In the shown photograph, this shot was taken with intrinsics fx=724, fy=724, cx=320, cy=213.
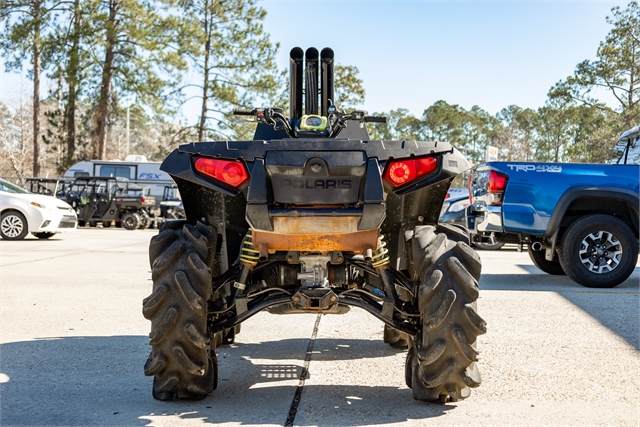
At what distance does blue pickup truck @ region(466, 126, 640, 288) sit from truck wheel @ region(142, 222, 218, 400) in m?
6.58

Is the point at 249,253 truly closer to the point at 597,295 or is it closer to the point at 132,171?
the point at 597,295

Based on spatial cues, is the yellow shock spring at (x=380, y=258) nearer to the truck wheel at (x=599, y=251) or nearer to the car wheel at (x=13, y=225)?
the truck wheel at (x=599, y=251)

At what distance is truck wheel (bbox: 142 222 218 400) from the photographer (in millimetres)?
3904

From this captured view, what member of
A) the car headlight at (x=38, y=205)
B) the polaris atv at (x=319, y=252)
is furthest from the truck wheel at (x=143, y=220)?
the polaris atv at (x=319, y=252)

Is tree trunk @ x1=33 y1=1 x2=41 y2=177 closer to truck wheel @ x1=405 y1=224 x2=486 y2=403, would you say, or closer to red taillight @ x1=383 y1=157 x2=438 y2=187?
red taillight @ x1=383 y1=157 x2=438 y2=187

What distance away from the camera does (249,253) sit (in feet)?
13.4

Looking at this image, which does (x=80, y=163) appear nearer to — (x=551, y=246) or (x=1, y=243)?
(x=1, y=243)

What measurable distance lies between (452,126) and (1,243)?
51.4m

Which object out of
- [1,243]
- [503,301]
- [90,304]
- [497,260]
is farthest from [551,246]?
[1,243]

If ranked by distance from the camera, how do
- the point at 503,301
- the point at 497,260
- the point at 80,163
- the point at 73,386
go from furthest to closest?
the point at 80,163
the point at 497,260
the point at 503,301
the point at 73,386

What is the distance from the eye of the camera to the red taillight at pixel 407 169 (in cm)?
391

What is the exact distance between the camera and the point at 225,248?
4520mm

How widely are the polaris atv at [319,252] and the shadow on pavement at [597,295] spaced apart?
8.86ft

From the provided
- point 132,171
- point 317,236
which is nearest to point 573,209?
point 317,236
